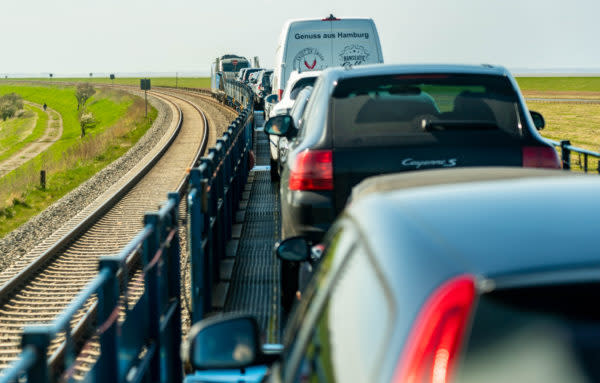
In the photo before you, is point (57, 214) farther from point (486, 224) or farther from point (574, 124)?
point (574, 124)

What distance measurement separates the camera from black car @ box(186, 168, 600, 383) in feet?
4.88

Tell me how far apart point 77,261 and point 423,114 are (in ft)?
27.7

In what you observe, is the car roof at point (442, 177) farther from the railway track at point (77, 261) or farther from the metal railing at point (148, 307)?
the railway track at point (77, 261)

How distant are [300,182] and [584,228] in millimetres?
4480

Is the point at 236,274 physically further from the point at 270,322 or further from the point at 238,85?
the point at 238,85

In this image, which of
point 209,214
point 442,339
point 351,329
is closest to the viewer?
point 442,339

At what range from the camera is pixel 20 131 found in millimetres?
92375

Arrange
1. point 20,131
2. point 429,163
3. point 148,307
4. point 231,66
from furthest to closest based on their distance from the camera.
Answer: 1. point 20,131
2. point 231,66
3. point 429,163
4. point 148,307

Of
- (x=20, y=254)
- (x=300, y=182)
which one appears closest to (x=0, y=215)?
(x=20, y=254)

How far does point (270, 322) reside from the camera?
758cm

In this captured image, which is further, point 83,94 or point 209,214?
point 83,94

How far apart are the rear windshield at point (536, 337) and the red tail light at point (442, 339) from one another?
2 centimetres

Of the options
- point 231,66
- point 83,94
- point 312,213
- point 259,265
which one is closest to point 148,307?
point 312,213

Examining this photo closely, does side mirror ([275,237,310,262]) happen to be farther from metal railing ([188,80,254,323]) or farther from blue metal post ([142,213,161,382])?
metal railing ([188,80,254,323])
